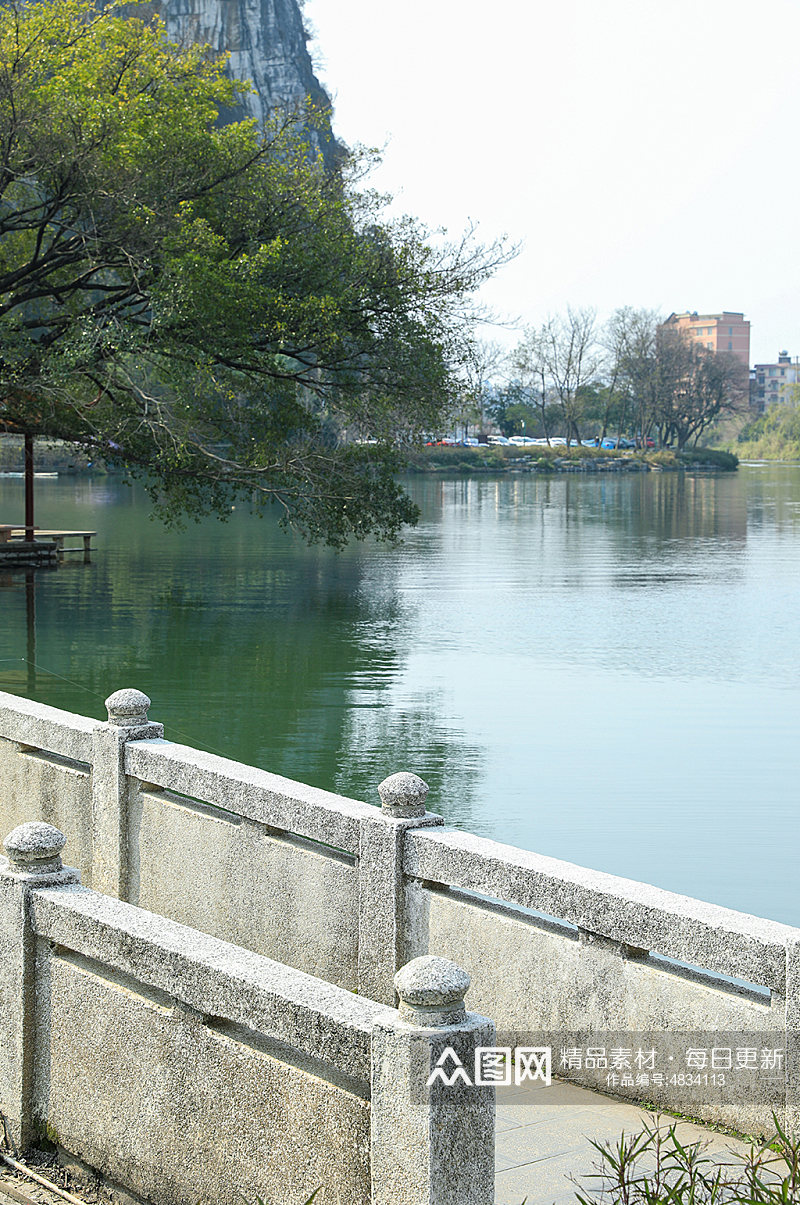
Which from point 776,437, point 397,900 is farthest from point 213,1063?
point 776,437

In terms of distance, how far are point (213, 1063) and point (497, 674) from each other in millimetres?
16013

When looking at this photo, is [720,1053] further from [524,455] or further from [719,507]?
[524,455]

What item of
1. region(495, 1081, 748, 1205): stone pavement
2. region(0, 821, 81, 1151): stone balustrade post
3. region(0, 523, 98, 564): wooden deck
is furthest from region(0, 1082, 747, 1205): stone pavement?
region(0, 523, 98, 564): wooden deck

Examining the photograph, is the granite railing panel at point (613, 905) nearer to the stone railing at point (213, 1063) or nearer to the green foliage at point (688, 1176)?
the green foliage at point (688, 1176)

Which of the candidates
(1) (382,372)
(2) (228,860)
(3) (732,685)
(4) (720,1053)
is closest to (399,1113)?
(4) (720,1053)

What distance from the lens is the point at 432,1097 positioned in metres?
3.55

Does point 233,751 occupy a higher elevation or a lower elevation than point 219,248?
lower

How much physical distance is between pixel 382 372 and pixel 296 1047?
22.9 m

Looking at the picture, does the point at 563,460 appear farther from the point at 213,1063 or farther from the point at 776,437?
the point at 213,1063

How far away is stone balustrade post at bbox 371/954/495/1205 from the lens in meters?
3.53

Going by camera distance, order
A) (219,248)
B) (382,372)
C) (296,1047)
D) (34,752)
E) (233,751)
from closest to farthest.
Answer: (296,1047) → (34,752) → (233,751) → (219,248) → (382,372)

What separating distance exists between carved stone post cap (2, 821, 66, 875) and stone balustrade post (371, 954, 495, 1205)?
6.01ft

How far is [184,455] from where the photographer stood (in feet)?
78.2

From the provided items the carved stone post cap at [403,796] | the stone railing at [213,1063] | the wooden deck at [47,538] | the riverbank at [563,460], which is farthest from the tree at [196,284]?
the riverbank at [563,460]
